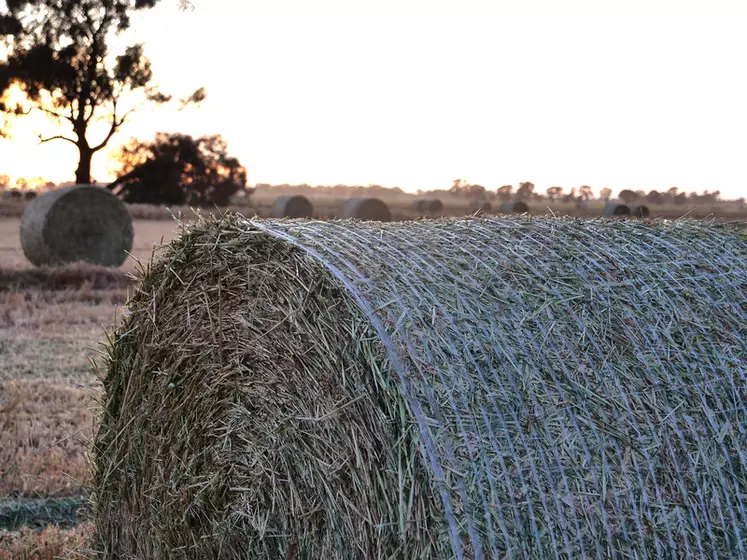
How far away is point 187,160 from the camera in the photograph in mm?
32875

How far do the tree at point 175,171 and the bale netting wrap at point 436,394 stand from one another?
95.2 feet

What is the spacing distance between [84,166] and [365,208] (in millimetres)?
11750

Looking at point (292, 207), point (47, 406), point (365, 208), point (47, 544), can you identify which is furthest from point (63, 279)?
point (292, 207)

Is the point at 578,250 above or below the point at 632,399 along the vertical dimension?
above

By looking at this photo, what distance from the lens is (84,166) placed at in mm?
29984

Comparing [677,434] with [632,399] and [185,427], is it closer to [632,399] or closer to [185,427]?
[632,399]

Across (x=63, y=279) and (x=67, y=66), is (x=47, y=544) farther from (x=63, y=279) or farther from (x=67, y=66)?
(x=67, y=66)

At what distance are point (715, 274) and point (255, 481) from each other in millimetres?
2192

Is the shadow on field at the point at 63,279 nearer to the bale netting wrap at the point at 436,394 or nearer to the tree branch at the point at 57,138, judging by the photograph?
the bale netting wrap at the point at 436,394

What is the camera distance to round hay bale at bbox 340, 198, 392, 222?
23.4 metres

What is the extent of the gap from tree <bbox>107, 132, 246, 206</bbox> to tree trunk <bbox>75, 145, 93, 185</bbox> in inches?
89.7

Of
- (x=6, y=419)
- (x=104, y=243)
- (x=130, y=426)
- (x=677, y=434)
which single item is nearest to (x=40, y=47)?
(x=104, y=243)

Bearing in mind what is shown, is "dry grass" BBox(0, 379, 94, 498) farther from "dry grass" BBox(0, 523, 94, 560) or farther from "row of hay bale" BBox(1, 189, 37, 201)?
"row of hay bale" BBox(1, 189, 37, 201)

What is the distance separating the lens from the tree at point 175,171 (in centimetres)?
3241
